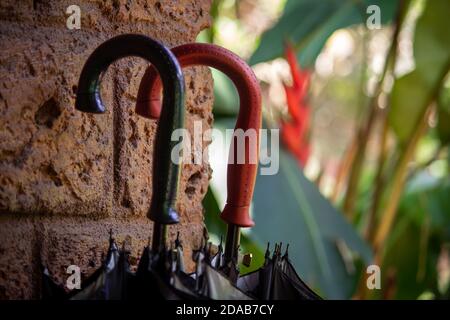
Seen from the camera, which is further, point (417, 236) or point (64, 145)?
point (417, 236)

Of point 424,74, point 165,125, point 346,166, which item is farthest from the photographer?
point 346,166

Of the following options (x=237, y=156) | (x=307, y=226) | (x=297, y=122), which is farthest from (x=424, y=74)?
(x=237, y=156)

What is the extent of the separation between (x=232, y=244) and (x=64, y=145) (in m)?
0.13

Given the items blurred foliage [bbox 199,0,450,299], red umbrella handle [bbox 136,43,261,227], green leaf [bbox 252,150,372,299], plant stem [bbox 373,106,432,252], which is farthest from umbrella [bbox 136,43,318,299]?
plant stem [bbox 373,106,432,252]

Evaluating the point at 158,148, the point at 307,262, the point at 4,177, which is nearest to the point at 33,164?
the point at 4,177

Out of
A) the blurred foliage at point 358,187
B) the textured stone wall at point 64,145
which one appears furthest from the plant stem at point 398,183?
the textured stone wall at point 64,145

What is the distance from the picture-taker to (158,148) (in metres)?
0.36

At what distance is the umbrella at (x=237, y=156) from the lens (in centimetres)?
40

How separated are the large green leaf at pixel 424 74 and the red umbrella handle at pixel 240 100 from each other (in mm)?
875

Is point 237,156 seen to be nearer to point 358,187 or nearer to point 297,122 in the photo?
point 297,122

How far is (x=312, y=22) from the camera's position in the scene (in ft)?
3.91

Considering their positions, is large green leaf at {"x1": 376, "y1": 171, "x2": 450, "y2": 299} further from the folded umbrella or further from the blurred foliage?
the folded umbrella

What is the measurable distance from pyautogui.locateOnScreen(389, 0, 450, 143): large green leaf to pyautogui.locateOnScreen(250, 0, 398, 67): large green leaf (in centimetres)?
13
